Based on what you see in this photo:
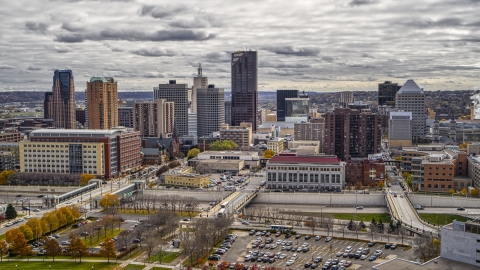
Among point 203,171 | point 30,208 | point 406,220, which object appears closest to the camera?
point 406,220

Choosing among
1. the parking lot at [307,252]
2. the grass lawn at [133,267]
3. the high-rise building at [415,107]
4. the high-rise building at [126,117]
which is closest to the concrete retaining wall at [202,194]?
the parking lot at [307,252]

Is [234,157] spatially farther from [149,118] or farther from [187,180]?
[149,118]

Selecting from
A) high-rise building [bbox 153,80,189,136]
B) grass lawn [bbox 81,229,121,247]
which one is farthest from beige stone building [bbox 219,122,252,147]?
grass lawn [bbox 81,229,121,247]

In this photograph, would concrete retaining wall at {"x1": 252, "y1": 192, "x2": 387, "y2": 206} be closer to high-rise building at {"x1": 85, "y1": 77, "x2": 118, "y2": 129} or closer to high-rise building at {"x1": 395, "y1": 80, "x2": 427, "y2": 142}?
high-rise building at {"x1": 85, "y1": 77, "x2": 118, "y2": 129}

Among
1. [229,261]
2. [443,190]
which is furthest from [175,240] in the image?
[443,190]

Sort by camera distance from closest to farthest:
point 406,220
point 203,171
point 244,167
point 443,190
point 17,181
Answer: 1. point 406,220
2. point 443,190
3. point 17,181
4. point 203,171
5. point 244,167

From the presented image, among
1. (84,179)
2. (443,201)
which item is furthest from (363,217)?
(84,179)

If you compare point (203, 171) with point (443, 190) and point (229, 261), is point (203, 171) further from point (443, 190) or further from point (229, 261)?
point (229, 261)
